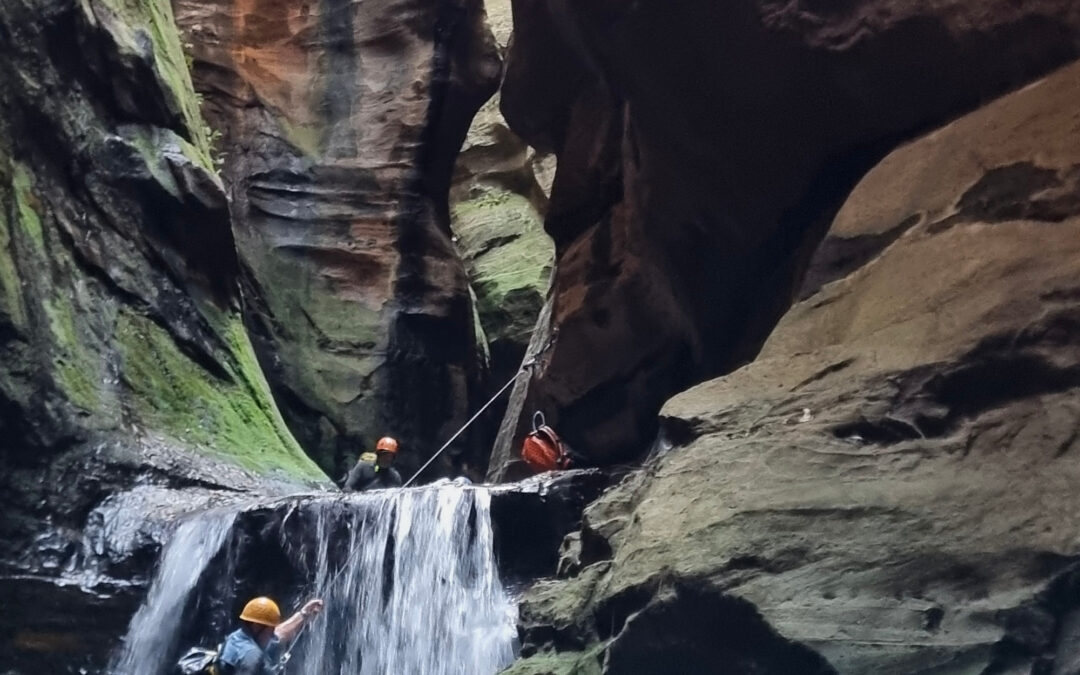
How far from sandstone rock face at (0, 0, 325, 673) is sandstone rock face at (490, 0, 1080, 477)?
319cm

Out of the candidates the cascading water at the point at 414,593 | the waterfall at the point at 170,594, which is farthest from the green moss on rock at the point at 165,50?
the cascading water at the point at 414,593

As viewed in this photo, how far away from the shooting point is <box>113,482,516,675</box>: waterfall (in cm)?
805

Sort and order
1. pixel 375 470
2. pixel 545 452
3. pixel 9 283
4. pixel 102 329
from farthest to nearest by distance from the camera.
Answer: pixel 375 470 < pixel 545 452 < pixel 102 329 < pixel 9 283

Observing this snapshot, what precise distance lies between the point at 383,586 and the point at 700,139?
4121mm

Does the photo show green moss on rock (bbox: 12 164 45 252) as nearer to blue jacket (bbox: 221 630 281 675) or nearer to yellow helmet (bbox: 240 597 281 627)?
→ yellow helmet (bbox: 240 597 281 627)

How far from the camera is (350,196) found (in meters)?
16.3

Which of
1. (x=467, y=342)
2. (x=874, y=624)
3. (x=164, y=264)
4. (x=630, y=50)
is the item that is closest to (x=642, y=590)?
(x=874, y=624)

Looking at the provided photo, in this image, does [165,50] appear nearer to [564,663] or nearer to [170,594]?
[170,594]

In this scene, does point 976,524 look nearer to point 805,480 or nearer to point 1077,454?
point 1077,454

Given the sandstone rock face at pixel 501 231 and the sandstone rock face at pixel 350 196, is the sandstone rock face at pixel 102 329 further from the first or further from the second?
the sandstone rock face at pixel 501 231

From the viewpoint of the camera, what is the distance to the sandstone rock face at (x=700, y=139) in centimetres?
727

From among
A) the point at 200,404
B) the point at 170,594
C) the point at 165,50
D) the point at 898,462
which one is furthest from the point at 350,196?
the point at 898,462

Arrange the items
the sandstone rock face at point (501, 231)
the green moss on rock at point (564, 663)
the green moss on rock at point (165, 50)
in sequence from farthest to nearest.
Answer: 1. the sandstone rock face at point (501, 231)
2. the green moss on rock at point (165, 50)
3. the green moss on rock at point (564, 663)

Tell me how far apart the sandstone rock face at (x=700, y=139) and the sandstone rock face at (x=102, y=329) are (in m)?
3.19
